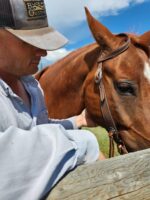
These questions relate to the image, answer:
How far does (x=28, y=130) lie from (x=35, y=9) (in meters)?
0.74

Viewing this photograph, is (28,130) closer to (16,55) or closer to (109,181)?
(109,181)

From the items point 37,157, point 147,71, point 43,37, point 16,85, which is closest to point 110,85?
Result: point 147,71

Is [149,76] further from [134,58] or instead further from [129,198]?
[129,198]

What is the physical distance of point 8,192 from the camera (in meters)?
1.18

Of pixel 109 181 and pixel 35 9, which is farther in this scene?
pixel 35 9

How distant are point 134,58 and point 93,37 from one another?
0.48 m

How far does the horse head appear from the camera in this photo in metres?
3.61

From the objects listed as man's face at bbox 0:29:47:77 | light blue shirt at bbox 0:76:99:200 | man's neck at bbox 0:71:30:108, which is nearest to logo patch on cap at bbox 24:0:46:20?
man's face at bbox 0:29:47:77

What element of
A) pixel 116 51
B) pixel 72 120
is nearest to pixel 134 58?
pixel 116 51

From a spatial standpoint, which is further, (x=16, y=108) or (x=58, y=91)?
(x=58, y=91)

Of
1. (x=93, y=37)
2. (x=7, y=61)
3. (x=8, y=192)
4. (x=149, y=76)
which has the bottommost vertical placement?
(x=149, y=76)

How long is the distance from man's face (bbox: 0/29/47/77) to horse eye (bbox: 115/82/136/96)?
5.44 feet

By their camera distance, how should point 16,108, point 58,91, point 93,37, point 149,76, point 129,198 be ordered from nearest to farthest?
point 129,198, point 16,108, point 149,76, point 93,37, point 58,91

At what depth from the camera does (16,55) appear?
6.46ft
